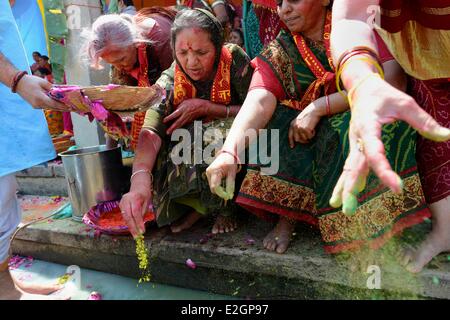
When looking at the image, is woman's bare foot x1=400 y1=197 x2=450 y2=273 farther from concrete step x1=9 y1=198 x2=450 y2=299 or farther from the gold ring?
the gold ring

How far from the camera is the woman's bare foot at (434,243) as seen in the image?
5.66 feet

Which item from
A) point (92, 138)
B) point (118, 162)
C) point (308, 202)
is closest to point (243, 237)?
point (308, 202)

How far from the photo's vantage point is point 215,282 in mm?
2316

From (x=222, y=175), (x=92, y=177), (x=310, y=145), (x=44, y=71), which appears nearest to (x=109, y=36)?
(x=92, y=177)

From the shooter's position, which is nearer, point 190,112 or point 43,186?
point 190,112

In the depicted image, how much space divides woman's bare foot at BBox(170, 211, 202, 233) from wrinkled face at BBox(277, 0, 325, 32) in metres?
1.36

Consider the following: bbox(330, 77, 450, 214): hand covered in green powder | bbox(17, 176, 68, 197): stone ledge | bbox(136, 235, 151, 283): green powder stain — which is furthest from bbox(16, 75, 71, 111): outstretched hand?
bbox(17, 176, 68, 197): stone ledge

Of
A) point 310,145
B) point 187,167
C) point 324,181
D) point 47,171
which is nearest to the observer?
point 324,181

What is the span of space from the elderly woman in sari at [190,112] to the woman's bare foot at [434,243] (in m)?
1.07

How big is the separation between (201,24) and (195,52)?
0.18 m

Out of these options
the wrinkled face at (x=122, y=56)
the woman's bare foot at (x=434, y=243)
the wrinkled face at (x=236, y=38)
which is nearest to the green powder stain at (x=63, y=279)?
the wrinkled face at (x=122, y=56)

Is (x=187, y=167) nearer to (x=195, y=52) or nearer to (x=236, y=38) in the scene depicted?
(x=195, y=52)

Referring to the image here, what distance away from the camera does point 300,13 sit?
2023 mm

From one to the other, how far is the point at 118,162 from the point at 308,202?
1.73 meters
